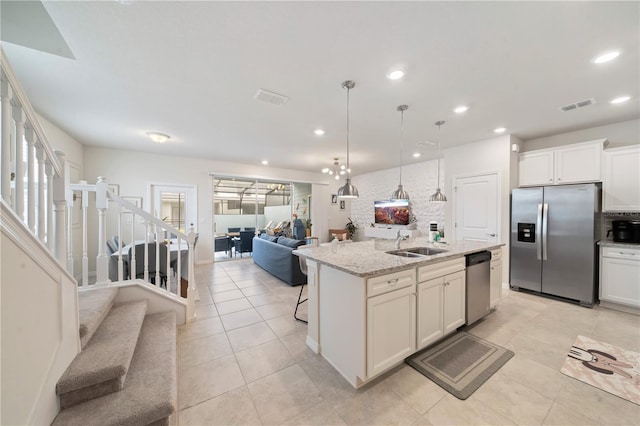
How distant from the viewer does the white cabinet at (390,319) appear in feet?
5.74

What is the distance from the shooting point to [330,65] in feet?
6.89

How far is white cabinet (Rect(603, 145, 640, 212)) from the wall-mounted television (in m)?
3.78

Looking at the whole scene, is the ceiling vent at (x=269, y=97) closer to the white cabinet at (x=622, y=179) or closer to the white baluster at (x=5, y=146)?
the white baluster at (x=5, y=146)

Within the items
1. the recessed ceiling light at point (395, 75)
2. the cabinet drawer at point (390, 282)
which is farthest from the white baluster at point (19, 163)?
the recessed ceiling light at point (395, 75)

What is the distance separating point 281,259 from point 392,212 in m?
4.15

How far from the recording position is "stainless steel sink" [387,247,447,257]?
2656mm

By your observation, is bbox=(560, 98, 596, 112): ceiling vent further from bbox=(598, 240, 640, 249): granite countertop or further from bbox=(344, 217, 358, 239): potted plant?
bbox=(344, 217, 358, 239): potted plant

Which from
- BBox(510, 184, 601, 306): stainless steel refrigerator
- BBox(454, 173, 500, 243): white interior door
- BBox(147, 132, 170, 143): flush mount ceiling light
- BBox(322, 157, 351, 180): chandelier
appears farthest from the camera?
BBox(322, 157, 351, 180): chandelier

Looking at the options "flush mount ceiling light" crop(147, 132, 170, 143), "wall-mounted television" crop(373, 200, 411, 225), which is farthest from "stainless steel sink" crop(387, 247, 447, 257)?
"flush mount ceiling light" crop(147, 132, 170, 143)

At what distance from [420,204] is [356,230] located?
106 inches

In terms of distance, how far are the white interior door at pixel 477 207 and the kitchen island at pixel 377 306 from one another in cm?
216

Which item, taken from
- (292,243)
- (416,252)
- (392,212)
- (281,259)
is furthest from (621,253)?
(281,259)

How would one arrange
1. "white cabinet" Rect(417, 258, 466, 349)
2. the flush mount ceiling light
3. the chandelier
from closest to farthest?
"white cabinet" Rect(417, 258, 466, 349), the flush mount ceiling light, the chandelier

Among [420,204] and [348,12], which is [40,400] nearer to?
[348,12]
